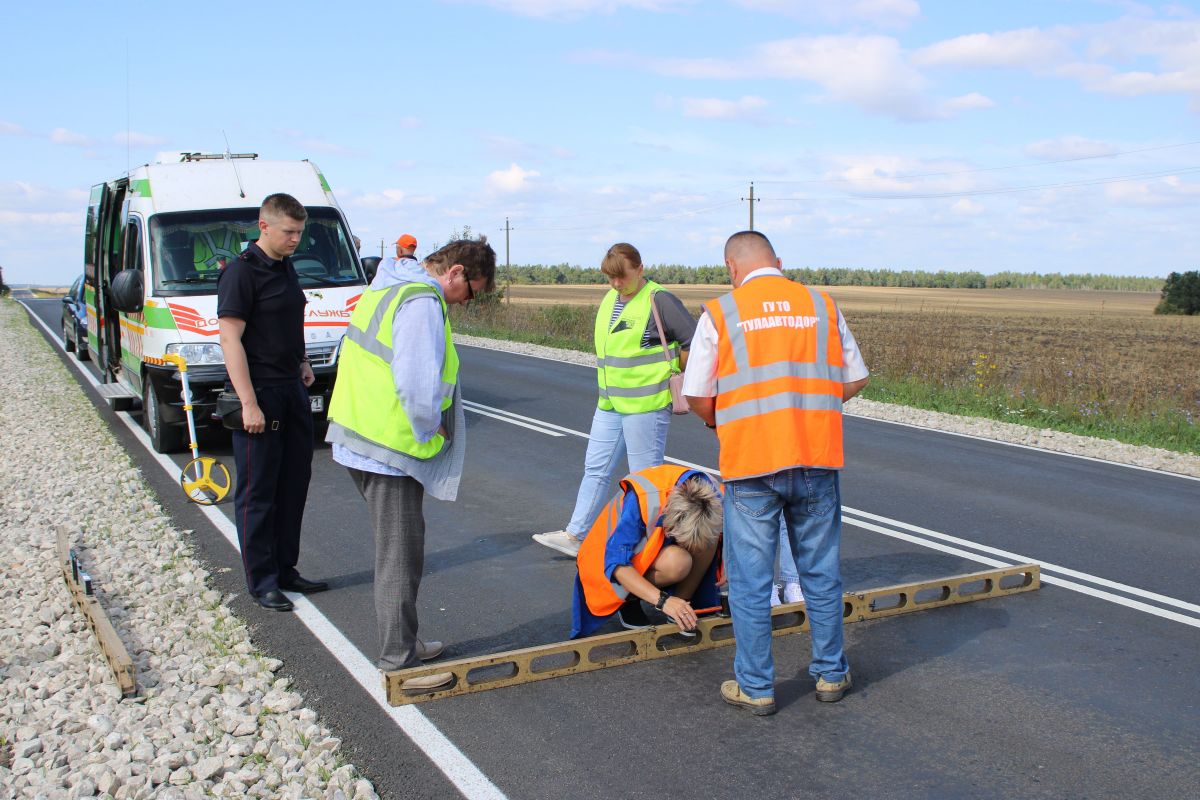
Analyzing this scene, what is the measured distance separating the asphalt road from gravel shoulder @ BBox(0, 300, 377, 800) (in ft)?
0.64

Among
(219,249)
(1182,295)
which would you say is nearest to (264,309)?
(219,249)

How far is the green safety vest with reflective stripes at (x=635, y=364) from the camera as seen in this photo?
6.34 meters

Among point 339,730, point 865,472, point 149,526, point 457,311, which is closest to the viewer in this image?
point 339,730

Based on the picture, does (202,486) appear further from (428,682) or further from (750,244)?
(750,244)

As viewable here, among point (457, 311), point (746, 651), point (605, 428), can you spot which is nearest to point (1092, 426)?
point (605, 428)

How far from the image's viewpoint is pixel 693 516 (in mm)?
4844

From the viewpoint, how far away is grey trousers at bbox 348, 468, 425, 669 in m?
4.45

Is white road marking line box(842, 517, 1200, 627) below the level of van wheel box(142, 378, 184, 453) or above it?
below

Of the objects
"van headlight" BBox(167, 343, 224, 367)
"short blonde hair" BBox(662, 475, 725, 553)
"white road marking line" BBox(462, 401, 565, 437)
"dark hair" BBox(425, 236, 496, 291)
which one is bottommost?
"white road marking line" BBox(462, 401, 565, 437)

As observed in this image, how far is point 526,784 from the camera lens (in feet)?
12.5

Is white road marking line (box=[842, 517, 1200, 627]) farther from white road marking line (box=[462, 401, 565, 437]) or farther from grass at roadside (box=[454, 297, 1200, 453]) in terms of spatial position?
grass at roadside (box=[454, 297, 1200, 453])

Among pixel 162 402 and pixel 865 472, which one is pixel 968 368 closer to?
pixel 865 472

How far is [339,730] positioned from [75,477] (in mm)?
6192

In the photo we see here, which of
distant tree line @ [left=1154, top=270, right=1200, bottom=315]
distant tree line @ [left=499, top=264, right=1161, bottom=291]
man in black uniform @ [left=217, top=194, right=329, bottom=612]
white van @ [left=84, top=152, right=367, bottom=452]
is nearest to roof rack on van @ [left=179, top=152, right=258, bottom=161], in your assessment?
white van @ [left=84, top=152, right=367, bottom=452]
